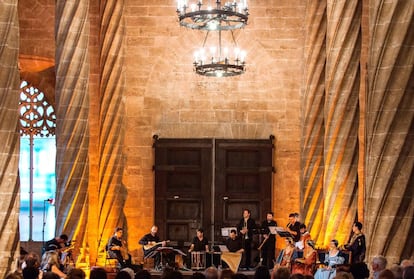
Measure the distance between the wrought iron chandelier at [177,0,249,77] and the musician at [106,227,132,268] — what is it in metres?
4.51

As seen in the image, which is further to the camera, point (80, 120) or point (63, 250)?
point (80, 120)

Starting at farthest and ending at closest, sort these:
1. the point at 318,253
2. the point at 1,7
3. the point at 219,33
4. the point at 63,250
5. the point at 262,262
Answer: the point at 219,33
the point at 262,262
the point at 318,253
the point at 63,250
the point at 1,7

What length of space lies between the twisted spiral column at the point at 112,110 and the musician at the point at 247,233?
3235mm

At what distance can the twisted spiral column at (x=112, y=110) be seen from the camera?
27297mm

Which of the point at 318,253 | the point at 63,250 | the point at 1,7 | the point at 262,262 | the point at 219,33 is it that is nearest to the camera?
the point at 1,7

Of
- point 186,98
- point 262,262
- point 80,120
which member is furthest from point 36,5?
point 262,262

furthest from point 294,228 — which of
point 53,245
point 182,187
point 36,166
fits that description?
point 36,166

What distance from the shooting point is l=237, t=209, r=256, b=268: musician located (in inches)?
1032

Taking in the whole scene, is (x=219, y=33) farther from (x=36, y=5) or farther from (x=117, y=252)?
(x=117, y=252)

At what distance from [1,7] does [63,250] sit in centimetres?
723

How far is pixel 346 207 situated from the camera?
22.4 metres

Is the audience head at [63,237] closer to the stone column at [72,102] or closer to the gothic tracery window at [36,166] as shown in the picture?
the stone column at [72,102]

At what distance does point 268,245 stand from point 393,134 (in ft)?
38.0

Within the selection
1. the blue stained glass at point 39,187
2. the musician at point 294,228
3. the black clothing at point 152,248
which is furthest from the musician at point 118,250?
the blue stained glass at point 39,187
